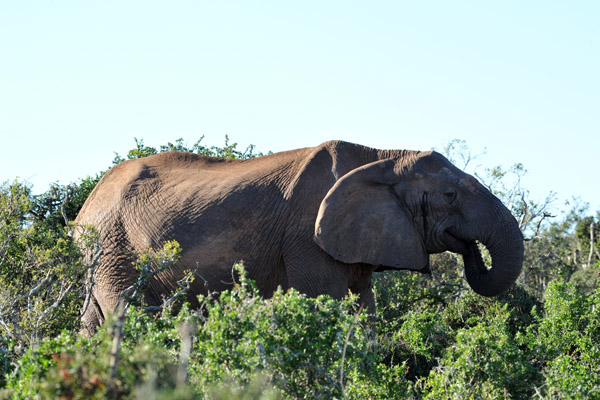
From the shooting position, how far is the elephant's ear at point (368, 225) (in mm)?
9211

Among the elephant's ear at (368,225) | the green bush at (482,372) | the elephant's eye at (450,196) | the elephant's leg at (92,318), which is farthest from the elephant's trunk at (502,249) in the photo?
the elephant's leg at (92,318)

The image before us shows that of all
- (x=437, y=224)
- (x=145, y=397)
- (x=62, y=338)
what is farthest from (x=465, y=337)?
(x=145, y=397)

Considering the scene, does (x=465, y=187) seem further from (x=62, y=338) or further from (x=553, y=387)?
(x=62, y=338)

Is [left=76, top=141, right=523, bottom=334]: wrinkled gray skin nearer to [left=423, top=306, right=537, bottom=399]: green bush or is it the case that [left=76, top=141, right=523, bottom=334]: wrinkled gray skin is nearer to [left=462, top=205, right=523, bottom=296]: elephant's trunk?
[left=462, top=205, right=523, bottom=296]: elephant's trunk

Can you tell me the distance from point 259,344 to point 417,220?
451 centimetres

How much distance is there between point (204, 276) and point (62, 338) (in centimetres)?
430

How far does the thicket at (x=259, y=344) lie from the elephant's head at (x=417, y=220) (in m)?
0.87

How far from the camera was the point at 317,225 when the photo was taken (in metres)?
9.17

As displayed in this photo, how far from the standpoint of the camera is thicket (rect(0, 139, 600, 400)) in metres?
4.52

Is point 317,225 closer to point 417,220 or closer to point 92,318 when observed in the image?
point 417,220

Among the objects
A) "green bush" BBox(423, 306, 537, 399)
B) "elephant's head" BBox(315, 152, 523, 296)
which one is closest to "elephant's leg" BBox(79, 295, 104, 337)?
"elephant's head" BBox(315, 152, 523, 296)

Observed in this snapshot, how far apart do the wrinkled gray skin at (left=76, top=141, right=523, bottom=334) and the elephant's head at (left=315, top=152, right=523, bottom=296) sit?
12mm

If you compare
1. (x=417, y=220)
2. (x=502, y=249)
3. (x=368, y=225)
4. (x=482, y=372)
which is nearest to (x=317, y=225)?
(x=368, y=225)

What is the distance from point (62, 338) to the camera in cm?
518
